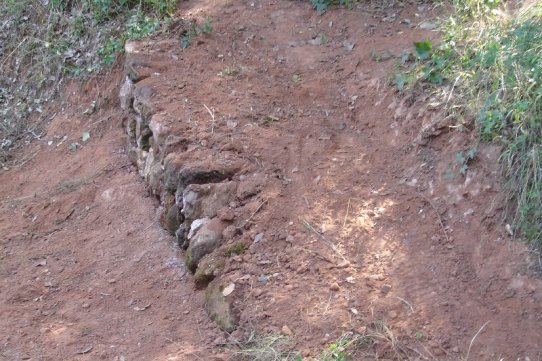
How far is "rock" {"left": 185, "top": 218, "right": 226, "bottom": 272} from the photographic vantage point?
4203mm

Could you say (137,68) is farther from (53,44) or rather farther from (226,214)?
(226,214)

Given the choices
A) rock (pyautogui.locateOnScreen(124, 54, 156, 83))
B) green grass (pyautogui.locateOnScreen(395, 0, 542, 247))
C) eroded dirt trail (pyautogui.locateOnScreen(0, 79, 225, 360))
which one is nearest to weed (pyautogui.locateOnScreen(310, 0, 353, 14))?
green grass (pyautogui.locateOnScreen(395, 0, 542, 247))

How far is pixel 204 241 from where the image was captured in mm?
4215

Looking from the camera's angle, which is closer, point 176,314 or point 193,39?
point 176,314

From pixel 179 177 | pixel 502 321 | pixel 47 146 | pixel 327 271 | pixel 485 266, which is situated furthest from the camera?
pixel 47 146

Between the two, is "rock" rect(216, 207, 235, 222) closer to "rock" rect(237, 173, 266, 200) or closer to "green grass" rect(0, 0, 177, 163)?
"rock" rect(237, 173, 266, 200)

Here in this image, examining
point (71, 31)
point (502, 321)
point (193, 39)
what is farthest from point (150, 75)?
point (502, 321)

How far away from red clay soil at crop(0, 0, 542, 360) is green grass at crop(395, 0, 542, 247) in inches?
5.3

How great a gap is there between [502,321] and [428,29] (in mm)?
2521

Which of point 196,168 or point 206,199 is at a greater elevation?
point 196,168

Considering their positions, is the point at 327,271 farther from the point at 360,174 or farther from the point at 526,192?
the point at 526,192

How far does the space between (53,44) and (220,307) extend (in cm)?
416

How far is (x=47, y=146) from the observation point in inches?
243

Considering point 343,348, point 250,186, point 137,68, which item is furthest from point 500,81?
point 137,68
